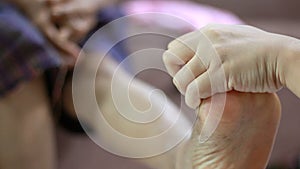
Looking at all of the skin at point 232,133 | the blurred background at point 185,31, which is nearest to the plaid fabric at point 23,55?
the blurred background at point 185,31

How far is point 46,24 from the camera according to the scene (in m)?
0.99

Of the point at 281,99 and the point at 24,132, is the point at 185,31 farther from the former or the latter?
the point at 24,132

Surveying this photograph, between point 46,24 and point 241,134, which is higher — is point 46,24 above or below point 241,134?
above

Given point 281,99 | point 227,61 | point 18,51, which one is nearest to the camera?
point 227,61

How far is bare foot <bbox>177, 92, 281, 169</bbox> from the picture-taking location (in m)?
0.58

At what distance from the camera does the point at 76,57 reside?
99 centimetres

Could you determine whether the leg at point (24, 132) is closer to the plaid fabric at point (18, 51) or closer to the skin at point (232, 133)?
the plaid fabric at point (18, 51)

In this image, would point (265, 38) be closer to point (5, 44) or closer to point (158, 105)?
point (158, 105)

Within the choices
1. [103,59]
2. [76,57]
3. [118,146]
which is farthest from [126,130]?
[76,57]

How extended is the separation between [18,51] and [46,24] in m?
0.12

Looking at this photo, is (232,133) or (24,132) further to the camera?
(24,132)

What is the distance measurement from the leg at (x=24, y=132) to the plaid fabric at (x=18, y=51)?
0.02 metres

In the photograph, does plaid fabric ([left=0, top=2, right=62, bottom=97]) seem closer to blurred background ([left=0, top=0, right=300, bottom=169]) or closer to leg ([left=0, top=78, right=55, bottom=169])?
leg ([left=0, top=78, right=55, bottom=169])

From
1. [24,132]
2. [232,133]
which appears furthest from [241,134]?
[24,132]
